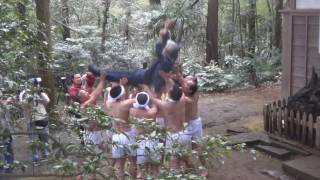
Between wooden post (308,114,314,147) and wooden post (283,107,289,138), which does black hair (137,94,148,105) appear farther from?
wooden post (283,107,289,138)

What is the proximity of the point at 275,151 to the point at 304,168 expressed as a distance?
107 cm

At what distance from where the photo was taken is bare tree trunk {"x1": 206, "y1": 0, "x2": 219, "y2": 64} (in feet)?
52.5

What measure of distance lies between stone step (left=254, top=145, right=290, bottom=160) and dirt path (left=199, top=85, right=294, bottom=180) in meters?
0.09

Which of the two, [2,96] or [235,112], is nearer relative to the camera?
[2,96]

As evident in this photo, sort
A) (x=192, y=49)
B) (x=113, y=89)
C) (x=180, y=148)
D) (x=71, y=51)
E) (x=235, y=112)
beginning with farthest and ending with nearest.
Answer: (x=192, y=49) < (x=71, y=51) < (x=235, y=112) < (x=113, y=89) < (x=180, y=148)

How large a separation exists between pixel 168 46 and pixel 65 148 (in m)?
6.63

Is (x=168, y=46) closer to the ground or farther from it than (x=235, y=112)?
farther from it

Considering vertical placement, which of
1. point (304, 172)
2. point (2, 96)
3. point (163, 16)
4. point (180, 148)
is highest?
point (163, 16)

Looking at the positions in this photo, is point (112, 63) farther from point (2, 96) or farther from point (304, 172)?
point (2, 96)

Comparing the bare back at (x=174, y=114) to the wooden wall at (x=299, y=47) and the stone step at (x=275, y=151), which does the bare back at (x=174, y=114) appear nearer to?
the stone step at (x=275, y=151)

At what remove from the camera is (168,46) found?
9078mm

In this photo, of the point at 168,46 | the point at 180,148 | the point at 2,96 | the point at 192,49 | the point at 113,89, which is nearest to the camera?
the point at 180,148

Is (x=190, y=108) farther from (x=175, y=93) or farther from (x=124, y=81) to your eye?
(x=124, y=81)

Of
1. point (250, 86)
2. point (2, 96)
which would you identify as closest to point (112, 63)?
point (250, 86)
